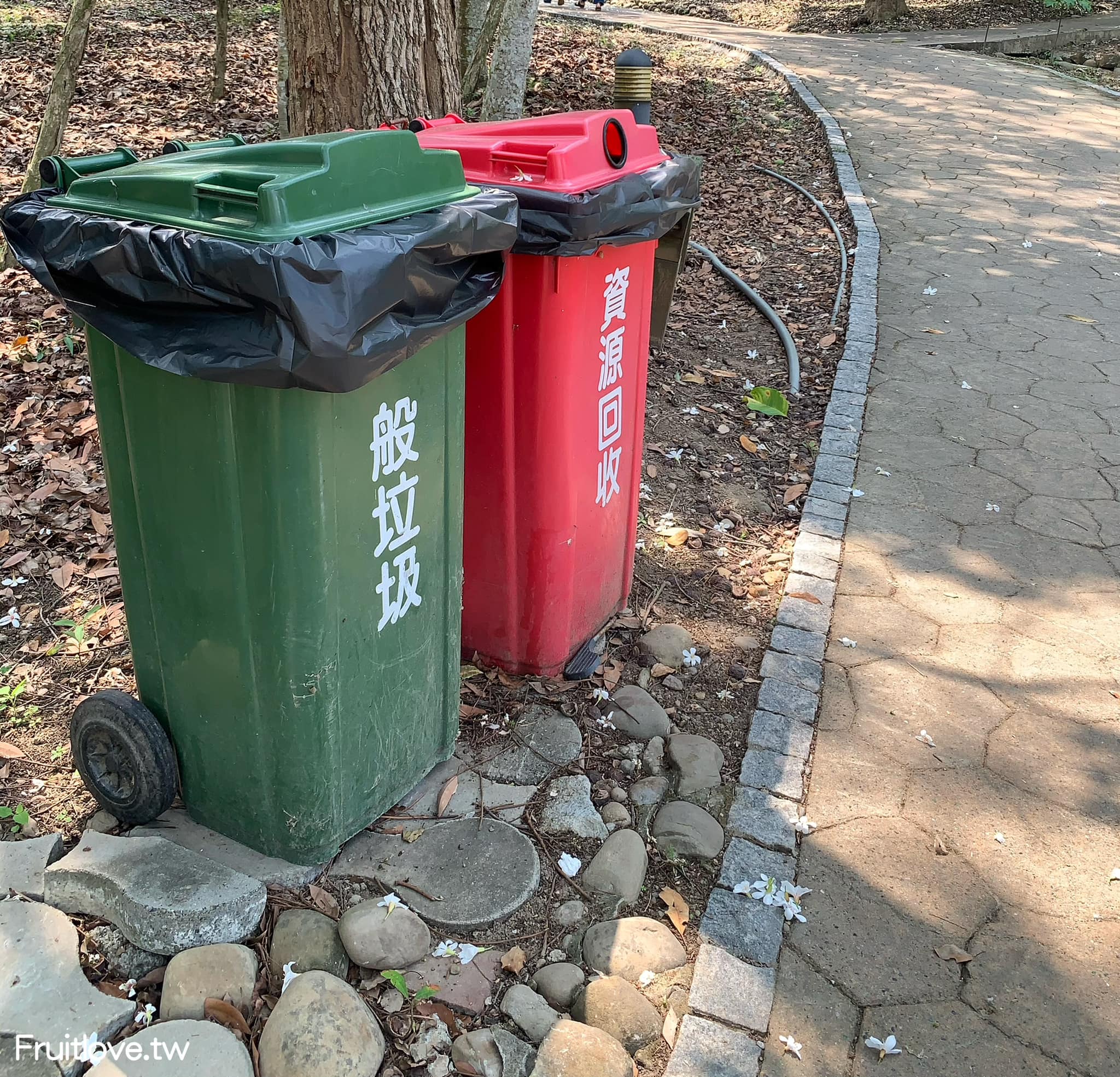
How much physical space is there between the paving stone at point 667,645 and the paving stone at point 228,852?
4.26ft

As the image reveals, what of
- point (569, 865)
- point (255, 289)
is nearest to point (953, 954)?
point (569, 865)

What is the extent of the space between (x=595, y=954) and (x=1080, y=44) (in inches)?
754

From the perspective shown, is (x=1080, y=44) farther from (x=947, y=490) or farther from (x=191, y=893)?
(x=191, y=893)

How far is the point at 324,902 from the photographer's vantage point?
2254mm

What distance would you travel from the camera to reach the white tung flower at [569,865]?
2.41 meters

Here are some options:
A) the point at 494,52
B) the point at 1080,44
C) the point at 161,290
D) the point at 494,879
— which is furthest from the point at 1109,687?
the point at 1080,44

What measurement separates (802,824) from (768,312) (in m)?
3.90

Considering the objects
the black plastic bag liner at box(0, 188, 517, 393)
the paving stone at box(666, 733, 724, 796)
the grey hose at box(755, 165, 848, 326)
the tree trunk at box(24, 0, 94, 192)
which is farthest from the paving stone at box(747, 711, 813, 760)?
the tree trunk at box(24, 0, 94, 192)

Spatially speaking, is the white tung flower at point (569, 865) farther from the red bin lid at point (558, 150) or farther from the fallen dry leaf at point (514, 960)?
the red bin lid at point (558, 150)

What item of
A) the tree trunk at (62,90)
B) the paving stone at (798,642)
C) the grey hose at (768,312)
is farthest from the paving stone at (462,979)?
the tree trunk at (62,90)

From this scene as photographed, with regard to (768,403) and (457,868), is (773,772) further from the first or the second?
(768,403)

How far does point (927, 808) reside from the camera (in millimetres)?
2703

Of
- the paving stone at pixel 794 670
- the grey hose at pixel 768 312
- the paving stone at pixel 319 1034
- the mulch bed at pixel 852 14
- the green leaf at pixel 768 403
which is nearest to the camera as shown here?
the paving stone at pixel 319 1034

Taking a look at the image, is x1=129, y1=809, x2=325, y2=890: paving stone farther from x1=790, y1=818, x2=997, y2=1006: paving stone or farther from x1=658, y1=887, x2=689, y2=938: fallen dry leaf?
x1=790, y1=818, x2=997, y2=1006: paving stone
